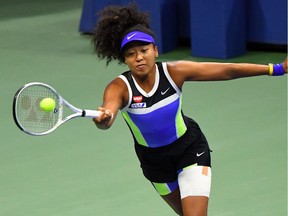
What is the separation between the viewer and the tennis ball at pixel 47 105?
4.86 metres

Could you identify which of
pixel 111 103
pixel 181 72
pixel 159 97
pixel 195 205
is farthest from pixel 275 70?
pixel 111 103

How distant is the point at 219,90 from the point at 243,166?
263 centimetres

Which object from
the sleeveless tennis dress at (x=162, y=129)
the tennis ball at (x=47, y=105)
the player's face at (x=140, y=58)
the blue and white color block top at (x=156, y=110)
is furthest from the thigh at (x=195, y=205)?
the tennis ball at (x=47, y=105)

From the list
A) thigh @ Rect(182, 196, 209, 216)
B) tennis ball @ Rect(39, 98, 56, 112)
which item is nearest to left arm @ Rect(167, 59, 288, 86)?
thigh @ Rect(182, 196, 209, 216)

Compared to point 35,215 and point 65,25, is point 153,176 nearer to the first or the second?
point 35,215

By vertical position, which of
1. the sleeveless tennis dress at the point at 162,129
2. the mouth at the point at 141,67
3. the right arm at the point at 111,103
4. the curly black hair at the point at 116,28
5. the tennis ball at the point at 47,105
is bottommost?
the sleeveless tennis dress at the point at 162,129

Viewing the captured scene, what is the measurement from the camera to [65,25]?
49.0ft

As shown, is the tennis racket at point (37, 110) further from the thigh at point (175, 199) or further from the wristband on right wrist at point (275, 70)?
the wristband on right wrist at point (275, 70)

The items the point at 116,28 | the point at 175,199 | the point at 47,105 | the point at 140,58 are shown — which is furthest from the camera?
the point at 175,199

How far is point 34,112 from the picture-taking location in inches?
201

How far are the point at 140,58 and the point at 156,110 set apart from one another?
34cm

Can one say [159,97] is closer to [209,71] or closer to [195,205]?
[209,71]

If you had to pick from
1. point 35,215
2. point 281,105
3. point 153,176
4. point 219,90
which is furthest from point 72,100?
point 153,176

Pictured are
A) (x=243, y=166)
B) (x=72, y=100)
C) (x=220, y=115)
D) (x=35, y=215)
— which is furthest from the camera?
(x=72, y=100)
